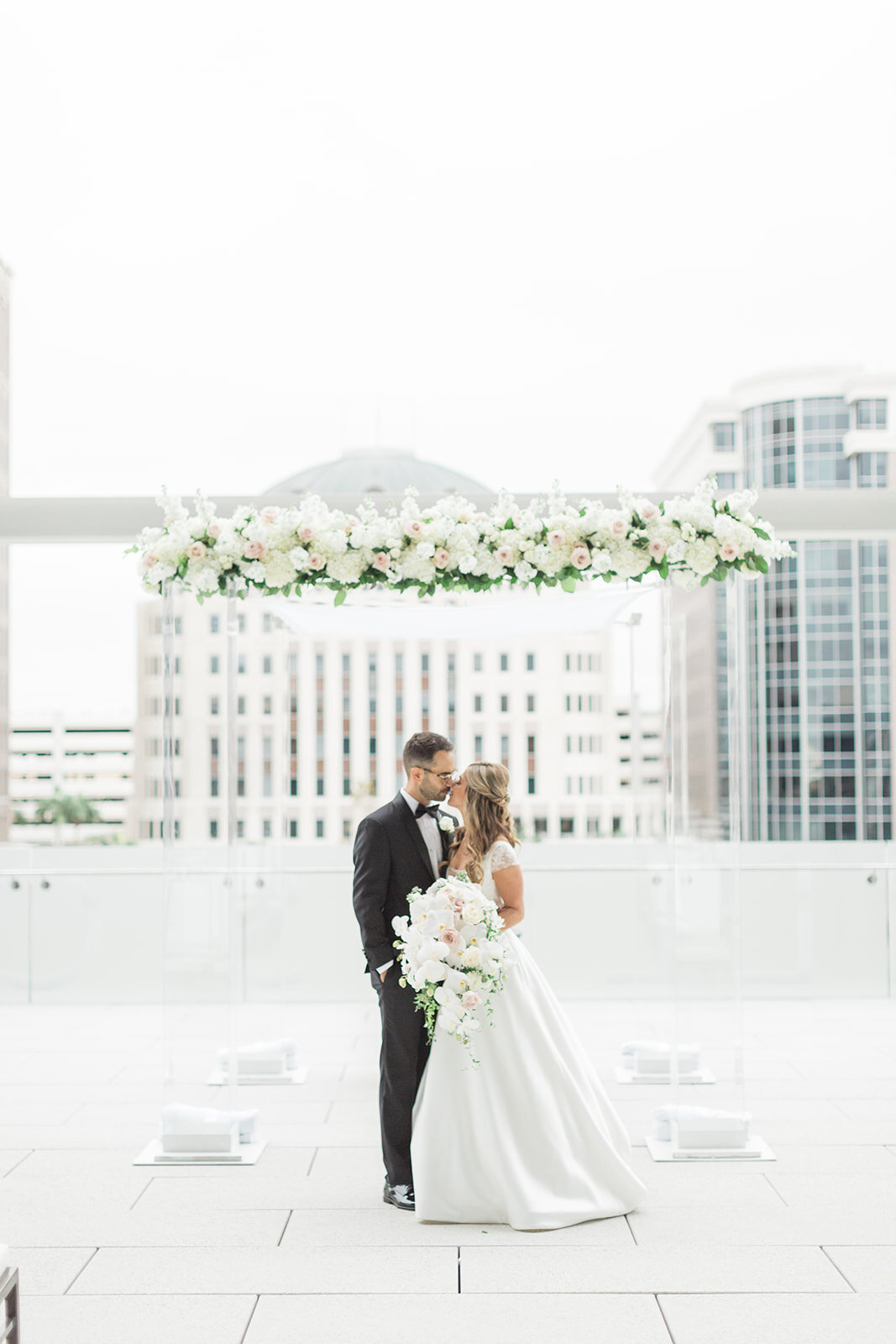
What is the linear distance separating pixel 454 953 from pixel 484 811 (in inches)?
20.5

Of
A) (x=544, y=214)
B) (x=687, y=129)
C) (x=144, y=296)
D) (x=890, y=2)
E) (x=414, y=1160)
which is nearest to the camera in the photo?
(x=414, y=1160)

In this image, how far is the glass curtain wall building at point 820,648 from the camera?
8388cm

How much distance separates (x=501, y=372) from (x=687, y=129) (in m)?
40.5

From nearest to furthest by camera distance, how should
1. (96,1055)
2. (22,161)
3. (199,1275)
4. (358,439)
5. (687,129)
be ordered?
1. (199,1275)
2. (96,1055)
3. (687,129)
4. (22,161)
5. (358,439)

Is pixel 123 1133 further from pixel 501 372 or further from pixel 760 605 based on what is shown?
pixel 760 605

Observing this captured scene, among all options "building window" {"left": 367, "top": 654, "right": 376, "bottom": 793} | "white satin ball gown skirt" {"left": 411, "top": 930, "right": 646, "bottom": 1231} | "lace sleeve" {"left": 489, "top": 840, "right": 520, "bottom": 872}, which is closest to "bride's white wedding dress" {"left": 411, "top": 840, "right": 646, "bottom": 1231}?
"white satin ball gown skirt" {"left": 411, "top": 930, "right": 646, "bottom": 1231}

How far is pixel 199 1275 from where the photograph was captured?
13.4 feet

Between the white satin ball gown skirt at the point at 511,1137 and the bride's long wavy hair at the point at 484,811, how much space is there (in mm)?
321

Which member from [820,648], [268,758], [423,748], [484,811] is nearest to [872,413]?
[820,648]

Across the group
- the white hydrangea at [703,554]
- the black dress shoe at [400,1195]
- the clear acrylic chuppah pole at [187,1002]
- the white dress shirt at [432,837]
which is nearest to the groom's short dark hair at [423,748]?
the white dress shirt at [432,837]

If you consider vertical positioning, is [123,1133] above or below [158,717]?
below

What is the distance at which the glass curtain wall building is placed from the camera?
83.9 metres

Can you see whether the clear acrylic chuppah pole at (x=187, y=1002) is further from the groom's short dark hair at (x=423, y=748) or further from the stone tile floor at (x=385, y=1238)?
the groom's short dark hair at (x=423, y=748)

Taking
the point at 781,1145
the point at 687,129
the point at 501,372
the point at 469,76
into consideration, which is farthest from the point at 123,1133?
the point at 501,372
